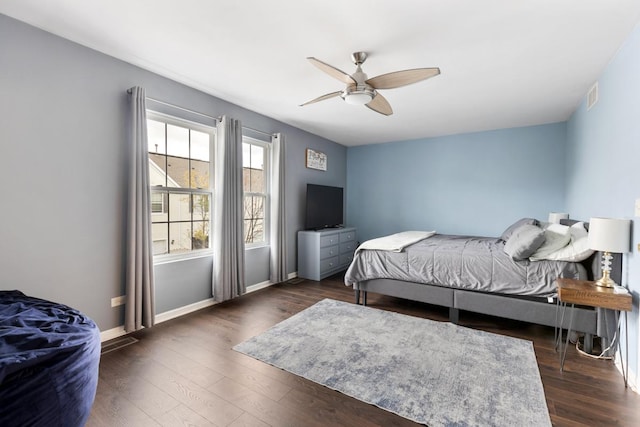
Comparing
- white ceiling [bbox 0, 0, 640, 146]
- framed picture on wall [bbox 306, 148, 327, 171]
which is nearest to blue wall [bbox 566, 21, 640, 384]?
white ceiling [bbox 0, 0, 640, 146]

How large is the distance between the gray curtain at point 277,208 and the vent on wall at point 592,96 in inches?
149

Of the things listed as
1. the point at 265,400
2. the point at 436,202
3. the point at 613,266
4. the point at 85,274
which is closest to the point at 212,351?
the point at 265,400

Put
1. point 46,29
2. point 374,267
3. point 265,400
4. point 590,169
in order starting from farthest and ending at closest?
point 374,267 → point 590,169 → point 46,29 → point 265,400

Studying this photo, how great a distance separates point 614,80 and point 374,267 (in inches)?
110

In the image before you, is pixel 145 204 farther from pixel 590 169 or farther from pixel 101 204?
pixel 590 169

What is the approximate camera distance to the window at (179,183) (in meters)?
3.15

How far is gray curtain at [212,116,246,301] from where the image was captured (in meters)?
3.56

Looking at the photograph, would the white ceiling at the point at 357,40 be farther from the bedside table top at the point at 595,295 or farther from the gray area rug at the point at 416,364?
the gray area rug at the point at 416,364

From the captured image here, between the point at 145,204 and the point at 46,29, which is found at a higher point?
the point at 46,29

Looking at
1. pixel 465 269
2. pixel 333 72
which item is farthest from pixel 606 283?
pixel 333 72

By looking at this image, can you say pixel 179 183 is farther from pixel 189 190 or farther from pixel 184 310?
pixel 184 310

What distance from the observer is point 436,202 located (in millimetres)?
5629

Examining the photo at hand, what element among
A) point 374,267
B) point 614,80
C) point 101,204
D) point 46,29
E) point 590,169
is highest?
point 46,29

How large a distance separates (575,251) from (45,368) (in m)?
3.78
